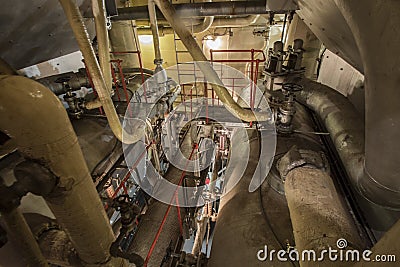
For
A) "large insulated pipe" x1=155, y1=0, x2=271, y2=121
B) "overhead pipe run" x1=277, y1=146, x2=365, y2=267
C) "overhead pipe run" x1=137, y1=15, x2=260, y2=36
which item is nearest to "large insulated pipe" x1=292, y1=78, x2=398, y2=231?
"overhead pipe run" x1=277, y1=146, x2=365, y2=267

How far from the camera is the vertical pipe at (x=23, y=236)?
3.81 ft

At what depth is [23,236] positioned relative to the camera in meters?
1.24

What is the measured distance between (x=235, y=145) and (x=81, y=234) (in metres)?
2.56

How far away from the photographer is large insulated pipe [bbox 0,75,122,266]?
3.06 feet

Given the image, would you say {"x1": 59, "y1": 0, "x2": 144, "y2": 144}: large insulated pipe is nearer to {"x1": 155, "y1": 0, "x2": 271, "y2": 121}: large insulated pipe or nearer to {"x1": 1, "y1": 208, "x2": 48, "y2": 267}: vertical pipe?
{"x1": 155, "y1": 0, "x2": 271, "y2": 121}: large insulated pipe

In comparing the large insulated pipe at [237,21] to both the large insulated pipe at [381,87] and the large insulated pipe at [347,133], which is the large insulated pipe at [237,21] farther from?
the large insulated pipe at [381,87]

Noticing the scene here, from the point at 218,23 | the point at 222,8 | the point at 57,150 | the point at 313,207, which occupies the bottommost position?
the point at 313,207

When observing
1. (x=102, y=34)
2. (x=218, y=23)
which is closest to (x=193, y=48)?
(x=102, y=34)

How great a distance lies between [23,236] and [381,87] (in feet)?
6.23

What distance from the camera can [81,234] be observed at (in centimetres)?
131

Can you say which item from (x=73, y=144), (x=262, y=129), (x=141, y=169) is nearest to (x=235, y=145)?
(x=262, y=129)

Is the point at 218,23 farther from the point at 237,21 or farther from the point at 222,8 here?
the point at 222,8

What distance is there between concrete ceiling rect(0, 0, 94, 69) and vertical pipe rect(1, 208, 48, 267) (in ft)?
5.19

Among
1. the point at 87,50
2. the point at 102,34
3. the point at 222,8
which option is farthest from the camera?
the point at 222,8
